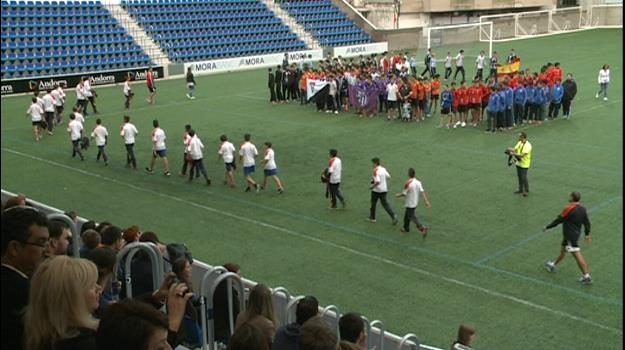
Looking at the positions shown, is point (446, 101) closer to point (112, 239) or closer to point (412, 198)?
point (412, 198)

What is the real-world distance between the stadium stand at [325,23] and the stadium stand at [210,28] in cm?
197

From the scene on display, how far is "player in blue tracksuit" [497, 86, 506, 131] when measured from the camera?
22062 millimetres

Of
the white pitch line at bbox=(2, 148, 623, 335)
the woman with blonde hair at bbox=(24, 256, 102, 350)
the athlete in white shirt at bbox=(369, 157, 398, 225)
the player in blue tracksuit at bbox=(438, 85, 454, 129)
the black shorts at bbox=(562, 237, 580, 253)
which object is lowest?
A: the white pitch line at bbox=(2, 148, 623, 335)

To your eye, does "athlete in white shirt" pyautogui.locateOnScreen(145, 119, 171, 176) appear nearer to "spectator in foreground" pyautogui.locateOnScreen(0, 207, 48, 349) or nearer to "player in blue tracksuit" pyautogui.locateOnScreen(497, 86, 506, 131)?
"player in blue tracksuit" pyautogui.locateOnScreen(497, 86, 506, 131)

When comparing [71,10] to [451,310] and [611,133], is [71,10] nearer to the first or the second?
[611,133]

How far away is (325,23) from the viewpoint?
48.4 meters

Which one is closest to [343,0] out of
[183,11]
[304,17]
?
[304,17]

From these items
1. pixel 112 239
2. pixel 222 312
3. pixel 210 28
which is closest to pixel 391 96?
pixel 112 239

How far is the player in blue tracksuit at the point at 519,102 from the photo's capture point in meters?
22.6

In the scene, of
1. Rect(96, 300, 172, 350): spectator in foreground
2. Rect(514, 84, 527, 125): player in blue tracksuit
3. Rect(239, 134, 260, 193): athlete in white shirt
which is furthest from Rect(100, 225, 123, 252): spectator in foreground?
Rect(514, 84, 527, 125): player in blue tracksuit

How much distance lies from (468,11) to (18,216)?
194 feet

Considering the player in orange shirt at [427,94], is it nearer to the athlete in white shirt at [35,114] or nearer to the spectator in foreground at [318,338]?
the athlete in white shirt at [35,114]

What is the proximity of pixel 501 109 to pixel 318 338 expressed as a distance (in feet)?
63.5

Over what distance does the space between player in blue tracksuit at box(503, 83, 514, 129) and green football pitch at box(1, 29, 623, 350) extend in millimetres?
671
